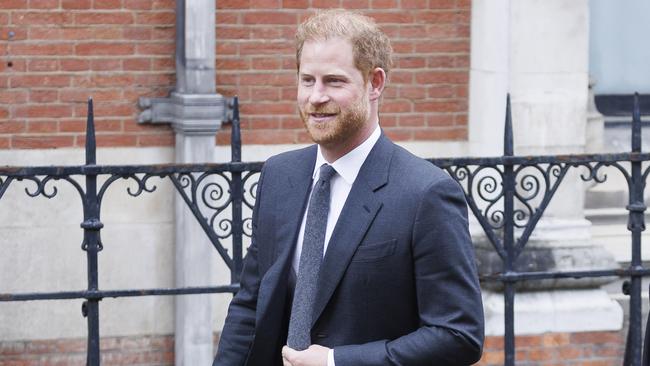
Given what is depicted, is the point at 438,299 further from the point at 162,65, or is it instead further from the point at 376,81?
the point at 162,65

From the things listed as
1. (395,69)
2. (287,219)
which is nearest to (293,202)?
(287,219)

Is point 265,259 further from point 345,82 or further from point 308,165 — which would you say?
point 345,82

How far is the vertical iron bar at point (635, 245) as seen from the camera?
22.1 ft

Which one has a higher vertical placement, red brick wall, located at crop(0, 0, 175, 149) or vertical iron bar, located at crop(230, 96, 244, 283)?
red brick wall, located at crop(0, 0, 175, 149)

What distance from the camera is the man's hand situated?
10.8ft

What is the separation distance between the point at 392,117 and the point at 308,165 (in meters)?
4.20

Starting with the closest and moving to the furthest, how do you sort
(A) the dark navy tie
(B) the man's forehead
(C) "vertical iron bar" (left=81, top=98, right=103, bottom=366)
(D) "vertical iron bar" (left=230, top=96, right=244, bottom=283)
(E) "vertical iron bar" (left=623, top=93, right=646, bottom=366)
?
(B) the man's forehead, (A) the dark navy tie, (C) "vertical iron bar" (left=81, top=98, right=103, bottom=366), (D) "vertical iron bar" (left=230, top=96, right=244, bottom=283), (E) "vertical iron bar" (left=623, top=93, right=646, bottom=366)

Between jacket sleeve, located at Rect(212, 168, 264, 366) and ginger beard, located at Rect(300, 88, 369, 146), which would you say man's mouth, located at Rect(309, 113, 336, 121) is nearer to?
ginger beard, located at Rect(300, 88, 369, 146)

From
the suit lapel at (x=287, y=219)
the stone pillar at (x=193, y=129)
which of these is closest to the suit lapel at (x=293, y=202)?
the suit lapel at (x=287, y=219)

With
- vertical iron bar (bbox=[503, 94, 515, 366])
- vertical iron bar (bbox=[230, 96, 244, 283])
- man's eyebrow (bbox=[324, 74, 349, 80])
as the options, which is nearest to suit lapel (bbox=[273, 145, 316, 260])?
man's eyebrow (bbox=[324, 74, 349, 80])

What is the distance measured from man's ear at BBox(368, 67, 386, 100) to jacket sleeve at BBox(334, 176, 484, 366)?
235 mm

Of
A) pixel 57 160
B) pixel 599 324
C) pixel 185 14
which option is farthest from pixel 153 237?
pixel 599 324

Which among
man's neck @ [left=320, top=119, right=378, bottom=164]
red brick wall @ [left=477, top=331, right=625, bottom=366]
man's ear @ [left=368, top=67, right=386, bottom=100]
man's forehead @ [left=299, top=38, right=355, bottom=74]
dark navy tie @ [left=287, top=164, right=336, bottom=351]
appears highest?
man's forehead @ [left=299, top=38, right=355, bottom=74]

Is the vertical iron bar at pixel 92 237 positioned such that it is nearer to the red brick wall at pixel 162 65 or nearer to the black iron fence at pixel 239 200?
the black iron fence at pixel 239 200
